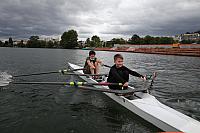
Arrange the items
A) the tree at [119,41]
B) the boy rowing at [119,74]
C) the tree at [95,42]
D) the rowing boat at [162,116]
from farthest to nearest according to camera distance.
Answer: the tree at [95,42]
the tree at [119,41]
the boy rowing at [119,74]
the rowing boat at [162,116]

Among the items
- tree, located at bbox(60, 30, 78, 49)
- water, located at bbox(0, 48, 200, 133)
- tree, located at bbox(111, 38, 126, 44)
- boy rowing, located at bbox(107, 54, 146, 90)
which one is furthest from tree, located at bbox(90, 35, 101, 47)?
boy rowing, located at bbox(107, 54, 146, 90)

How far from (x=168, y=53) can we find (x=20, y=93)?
5030 centimetres

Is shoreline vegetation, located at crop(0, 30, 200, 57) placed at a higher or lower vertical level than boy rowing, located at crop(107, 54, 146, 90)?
higher

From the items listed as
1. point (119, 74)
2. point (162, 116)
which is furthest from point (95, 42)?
point (162, 116)

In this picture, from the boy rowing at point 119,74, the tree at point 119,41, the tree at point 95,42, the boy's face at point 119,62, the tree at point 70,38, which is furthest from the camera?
the tree at point 95,42

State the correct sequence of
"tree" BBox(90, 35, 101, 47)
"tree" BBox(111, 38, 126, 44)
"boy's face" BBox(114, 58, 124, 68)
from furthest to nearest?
"tree" BBox(90, 35, 101, 47) → "tree" BBox(111, 38, 126, 44) → "boy's face" BBox(114, 58, 124, 68)

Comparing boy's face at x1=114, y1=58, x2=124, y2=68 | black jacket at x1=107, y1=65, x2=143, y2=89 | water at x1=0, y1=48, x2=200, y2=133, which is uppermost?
boy's face at x1=114, y1=58, x2=124, y2=68

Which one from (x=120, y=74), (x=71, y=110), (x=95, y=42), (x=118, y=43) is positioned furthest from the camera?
(x=95, y=42)

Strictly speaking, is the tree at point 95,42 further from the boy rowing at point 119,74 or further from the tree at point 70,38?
the boy rowing at point 119,74

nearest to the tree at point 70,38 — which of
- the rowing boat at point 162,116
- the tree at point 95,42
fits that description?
the tree at point 95,42

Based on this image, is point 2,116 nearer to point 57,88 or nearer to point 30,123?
point 30,123

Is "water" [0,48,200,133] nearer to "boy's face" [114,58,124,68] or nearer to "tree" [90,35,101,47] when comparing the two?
"boy's face" [114,58,124,68]

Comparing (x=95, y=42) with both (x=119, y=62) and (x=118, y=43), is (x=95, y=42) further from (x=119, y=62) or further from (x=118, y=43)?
(x=119, y=62)

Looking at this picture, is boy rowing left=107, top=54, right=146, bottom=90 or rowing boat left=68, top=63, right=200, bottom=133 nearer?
rowing boat left=68, top=63, right=200, bottom=133
